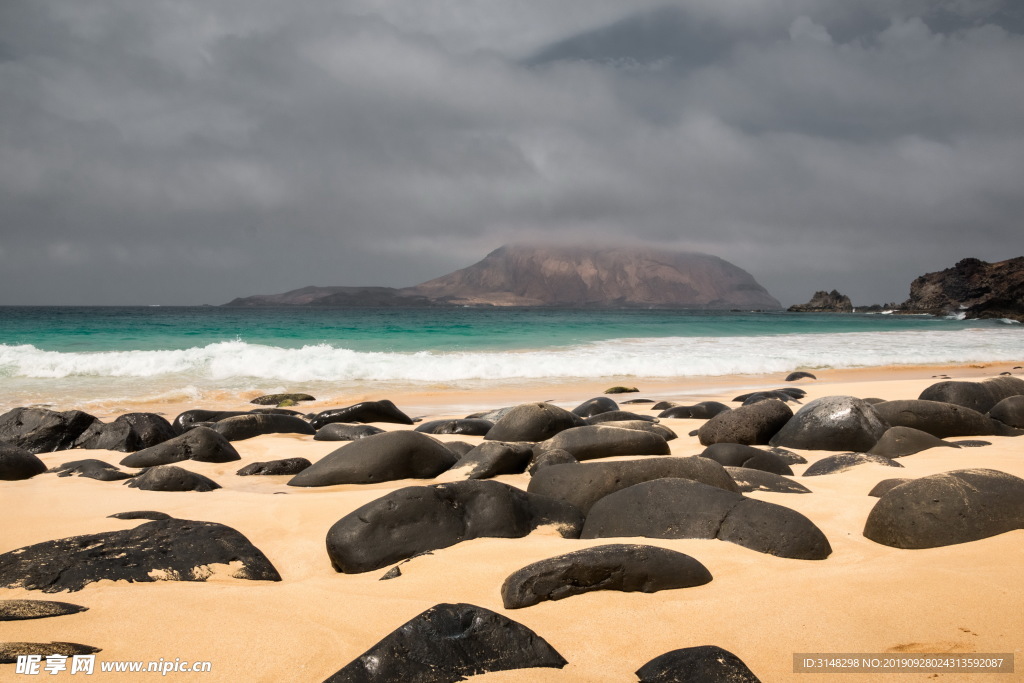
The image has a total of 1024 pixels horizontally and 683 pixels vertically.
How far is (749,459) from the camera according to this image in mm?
4359

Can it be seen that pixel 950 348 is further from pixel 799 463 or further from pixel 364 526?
pixel 364 526

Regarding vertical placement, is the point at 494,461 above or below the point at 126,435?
Result: above

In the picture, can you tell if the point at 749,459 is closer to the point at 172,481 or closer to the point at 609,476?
the point at 609,476

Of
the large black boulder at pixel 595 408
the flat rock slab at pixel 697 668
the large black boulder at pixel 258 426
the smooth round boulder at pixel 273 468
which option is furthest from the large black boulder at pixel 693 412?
the flat rock slab at pixel 697 668

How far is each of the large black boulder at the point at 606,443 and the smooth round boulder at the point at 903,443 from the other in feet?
5.60

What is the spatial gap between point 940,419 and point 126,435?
7.72 meters

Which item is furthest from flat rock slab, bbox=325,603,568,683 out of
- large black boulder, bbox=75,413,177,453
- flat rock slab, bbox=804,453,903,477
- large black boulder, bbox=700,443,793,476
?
large black boulder, bbox=75,413,177,453

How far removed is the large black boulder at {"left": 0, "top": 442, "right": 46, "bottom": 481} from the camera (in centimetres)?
457

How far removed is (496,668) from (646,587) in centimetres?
71

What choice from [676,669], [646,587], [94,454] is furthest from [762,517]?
[94,454]

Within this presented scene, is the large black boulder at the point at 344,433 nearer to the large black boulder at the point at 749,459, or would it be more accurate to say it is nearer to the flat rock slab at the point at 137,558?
the large black boulder at the point at 749,459

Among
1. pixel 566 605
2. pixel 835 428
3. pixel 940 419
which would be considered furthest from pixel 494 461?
pixel 940 419

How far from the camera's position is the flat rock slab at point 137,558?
2387mm

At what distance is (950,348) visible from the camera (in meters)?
22.2
